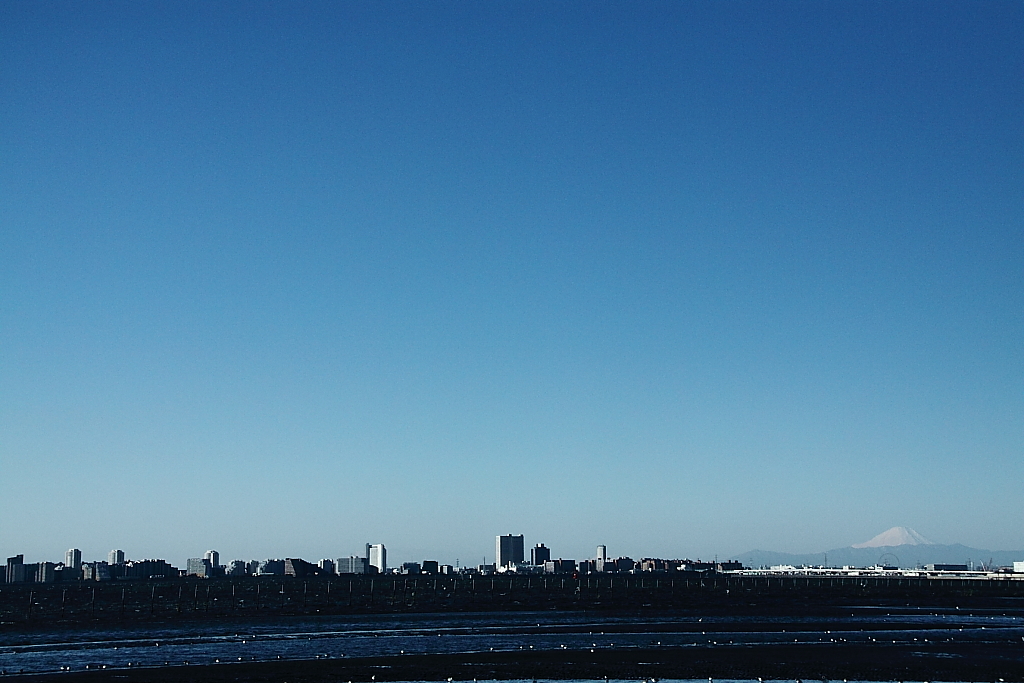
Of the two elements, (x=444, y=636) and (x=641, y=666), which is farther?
(x=444, y=636)

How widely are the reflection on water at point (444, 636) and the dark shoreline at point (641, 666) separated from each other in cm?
555

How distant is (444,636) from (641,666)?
1472 inches

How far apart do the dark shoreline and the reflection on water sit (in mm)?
5550

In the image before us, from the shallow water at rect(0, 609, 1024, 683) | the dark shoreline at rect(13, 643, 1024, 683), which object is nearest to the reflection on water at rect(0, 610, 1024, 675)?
the shallow water at rect(0, 609, 1024, 683)

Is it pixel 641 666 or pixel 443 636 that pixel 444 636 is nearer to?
pixel 443 636

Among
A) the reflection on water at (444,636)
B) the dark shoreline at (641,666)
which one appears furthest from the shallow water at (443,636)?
the dark shoreline at (641,666)

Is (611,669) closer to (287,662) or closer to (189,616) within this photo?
(287,662)

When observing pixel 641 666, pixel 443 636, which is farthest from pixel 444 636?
pixel 641 666

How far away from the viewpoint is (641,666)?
269ft

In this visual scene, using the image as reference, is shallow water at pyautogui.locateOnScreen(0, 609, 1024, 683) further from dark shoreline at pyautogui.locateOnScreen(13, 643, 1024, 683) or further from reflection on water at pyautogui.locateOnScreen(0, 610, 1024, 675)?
dark shoreline at pyautogui.locateOnScreen(13, 643, 1024, 683)

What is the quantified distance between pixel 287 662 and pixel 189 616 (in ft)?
256

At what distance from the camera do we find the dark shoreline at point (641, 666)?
3027 inches

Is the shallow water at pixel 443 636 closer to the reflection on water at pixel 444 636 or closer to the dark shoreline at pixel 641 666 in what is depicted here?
the reflection on water at pixel 444 636

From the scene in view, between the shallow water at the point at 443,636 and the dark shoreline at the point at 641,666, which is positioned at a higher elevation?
the dark shoreline at the point at 641,666
